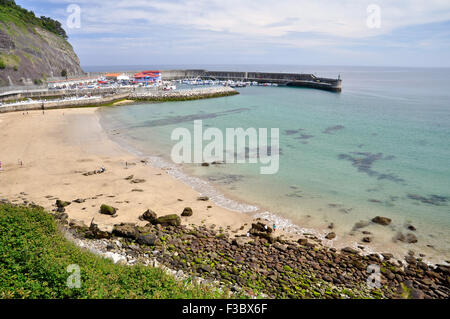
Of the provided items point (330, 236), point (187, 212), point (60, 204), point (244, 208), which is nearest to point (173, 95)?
point (60, 204)

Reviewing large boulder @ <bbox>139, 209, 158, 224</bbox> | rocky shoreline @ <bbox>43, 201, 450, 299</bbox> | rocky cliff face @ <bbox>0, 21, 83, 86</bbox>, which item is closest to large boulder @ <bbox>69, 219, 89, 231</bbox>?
rocky shoreline @ <bbox>43, 201, 450, 299</bbox>

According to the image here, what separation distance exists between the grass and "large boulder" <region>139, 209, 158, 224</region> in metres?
4.69

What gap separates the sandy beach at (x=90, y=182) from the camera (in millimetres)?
16688

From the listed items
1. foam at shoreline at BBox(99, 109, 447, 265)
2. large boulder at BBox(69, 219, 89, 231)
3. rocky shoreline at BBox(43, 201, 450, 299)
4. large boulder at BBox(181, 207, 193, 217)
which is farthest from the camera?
large boulder at BBox(181, 207, 193, 217)

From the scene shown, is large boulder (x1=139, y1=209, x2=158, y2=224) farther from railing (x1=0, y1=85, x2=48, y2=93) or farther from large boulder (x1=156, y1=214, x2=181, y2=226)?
railing (x1=0, y1=85, x2=48, y2=93)

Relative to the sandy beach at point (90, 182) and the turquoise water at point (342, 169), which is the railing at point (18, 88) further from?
the sandy beach at point (90, 182)

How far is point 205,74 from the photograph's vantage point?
124562 millimetres

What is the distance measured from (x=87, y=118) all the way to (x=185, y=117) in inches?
610

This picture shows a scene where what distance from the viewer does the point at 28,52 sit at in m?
66.9

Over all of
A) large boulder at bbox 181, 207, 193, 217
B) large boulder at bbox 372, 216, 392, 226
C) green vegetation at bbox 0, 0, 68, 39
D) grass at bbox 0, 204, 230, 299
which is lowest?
large boulder at bbox 372, 216, 392, 226

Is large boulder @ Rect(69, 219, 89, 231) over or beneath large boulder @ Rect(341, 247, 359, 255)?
over

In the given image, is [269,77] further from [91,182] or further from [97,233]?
[97,233]

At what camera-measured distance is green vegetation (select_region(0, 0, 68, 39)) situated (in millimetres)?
70875

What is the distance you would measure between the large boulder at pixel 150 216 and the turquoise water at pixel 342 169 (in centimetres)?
608
